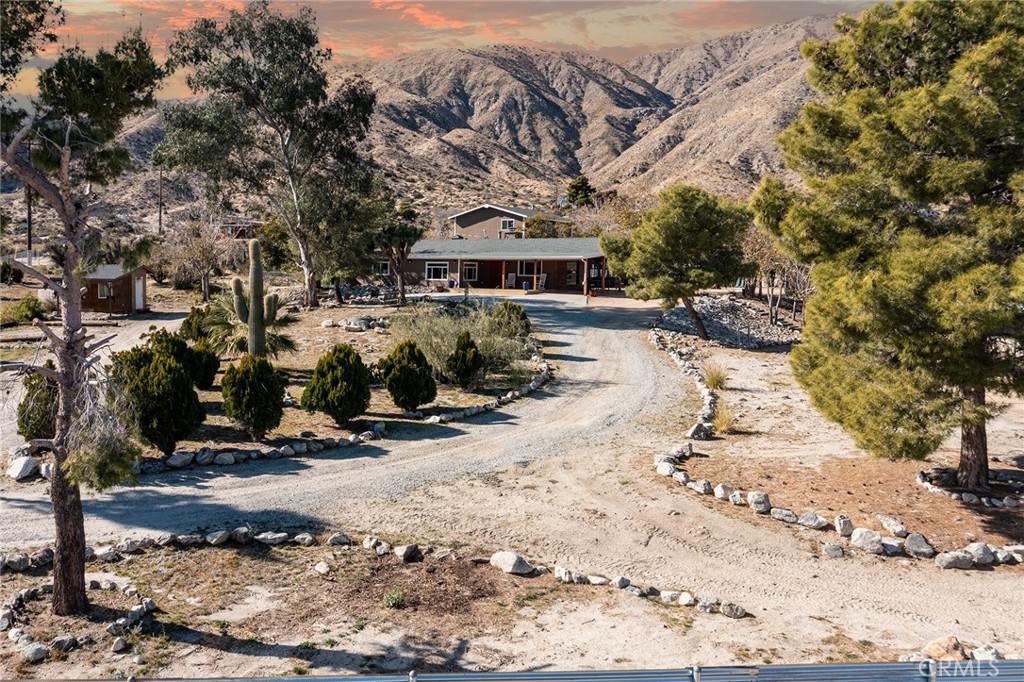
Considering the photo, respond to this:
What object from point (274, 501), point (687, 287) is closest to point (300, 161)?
point (687, 287)

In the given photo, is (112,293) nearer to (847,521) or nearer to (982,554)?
(847,521)

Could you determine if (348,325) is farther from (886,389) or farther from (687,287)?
(886,389)

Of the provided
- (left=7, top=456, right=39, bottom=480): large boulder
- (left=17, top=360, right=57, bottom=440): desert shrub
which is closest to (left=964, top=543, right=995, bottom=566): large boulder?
(left=17, top=360, right=57, bottom=440): desert shrub

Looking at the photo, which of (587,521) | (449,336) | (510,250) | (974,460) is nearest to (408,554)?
(587,521)

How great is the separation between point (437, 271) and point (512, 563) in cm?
4202

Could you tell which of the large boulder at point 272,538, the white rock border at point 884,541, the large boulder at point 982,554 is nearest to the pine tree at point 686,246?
the white rock border at point 884,541

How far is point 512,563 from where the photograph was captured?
31.3 feet

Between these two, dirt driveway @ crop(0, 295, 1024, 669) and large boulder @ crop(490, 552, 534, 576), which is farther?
large boulder @ crop(490, 552, 534, 576)

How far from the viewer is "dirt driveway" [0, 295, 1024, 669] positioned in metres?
8.38

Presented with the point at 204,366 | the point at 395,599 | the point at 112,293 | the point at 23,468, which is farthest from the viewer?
the point at 112,293

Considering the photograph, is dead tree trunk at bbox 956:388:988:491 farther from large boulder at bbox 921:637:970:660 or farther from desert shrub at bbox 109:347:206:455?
desert shrub at bbox 109:347:206:455

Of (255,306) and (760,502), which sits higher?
(255,306)

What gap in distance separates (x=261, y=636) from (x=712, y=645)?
16.3ft

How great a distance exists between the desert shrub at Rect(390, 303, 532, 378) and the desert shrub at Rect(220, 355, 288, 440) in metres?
6.28
